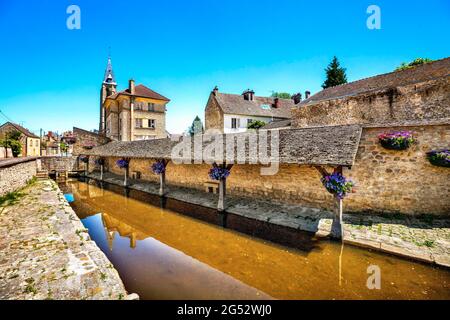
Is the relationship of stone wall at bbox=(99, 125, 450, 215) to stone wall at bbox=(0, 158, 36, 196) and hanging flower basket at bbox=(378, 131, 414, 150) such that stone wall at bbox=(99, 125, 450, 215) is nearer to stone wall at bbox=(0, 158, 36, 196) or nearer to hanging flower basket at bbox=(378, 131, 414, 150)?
hanging flower basket at bbox=(378, 131, 414, 150)

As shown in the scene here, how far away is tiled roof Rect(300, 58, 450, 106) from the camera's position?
12.6 metres

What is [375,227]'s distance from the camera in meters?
5.90

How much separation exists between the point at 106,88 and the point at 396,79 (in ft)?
110

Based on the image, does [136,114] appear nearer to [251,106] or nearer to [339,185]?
[251,106]

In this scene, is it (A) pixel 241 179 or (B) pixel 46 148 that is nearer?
(A) pixel 241 179

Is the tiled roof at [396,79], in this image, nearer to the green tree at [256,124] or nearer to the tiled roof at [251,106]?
the green tree at [256,124]

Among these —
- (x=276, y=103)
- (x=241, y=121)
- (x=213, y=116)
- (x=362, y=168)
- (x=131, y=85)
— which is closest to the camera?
(x=362, y=168)

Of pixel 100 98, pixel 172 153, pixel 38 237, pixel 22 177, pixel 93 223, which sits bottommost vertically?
pixel 93 223

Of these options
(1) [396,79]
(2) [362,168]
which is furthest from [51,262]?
(1) [396,79]

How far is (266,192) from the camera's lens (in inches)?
348

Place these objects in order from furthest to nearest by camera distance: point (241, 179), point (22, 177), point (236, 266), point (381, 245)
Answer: point (22, 177) < point (241, 179) < point (381, 245) < point (236, 266)

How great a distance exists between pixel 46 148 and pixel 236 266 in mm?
50084

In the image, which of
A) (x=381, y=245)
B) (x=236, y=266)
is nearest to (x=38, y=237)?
(x=236, y=266)
